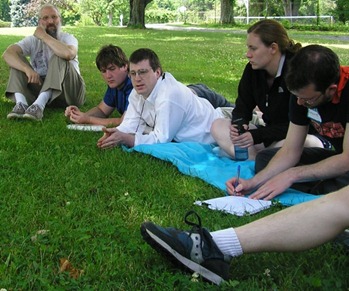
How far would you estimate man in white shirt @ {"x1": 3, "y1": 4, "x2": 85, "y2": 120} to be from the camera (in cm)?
652

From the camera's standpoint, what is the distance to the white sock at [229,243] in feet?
8.62

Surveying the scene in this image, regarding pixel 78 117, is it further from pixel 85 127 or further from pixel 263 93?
pixel 263 93

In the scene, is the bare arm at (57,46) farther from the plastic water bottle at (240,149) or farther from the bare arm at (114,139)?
the plastic water bottle at (240,149)

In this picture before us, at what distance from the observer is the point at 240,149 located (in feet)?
15.9

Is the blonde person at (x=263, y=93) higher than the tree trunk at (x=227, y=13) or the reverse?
the reverse

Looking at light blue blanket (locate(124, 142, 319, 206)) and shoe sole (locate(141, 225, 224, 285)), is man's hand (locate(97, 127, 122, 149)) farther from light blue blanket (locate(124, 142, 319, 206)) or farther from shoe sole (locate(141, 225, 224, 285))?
shoe sole (locate(141, 225, 224, 285))

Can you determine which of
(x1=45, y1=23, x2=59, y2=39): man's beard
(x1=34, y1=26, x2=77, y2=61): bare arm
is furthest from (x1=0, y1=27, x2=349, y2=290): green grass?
(x1=45, y1=23, x2=59, y2=39): man's beard

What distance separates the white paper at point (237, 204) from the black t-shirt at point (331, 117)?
1.96 feet

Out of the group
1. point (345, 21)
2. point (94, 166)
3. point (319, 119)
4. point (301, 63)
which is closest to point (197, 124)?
point (94, 166)

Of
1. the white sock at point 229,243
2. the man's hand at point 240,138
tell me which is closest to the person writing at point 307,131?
the man's hand at point 240,138

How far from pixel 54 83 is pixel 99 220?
11.7ft

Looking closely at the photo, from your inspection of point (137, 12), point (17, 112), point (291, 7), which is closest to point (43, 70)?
point (17, 112)

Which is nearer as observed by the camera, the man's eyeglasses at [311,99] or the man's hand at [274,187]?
the man's eyeglasses at [311,99]

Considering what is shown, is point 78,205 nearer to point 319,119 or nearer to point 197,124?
point 319,119
